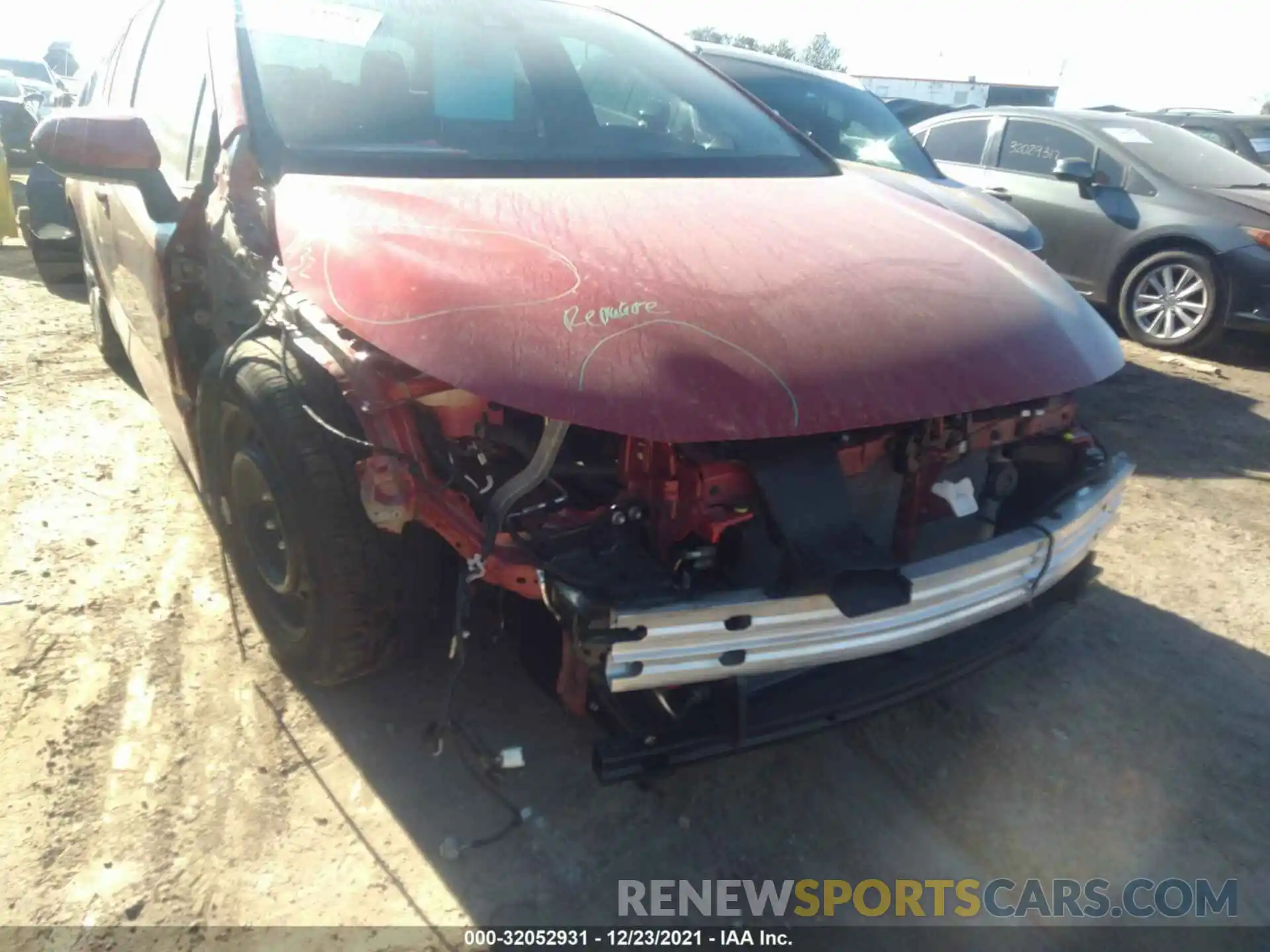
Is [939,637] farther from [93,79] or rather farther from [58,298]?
[58,298]

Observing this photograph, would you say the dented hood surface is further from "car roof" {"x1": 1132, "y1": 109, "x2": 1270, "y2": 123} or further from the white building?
the white building

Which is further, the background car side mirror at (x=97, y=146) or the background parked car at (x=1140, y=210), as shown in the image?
the background parked car at (x=1140, y=210)

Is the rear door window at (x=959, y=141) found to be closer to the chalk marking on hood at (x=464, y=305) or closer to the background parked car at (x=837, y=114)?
the background parked car at (x=837, y=114)

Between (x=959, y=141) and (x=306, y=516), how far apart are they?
7138 mm

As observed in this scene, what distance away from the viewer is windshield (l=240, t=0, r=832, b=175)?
2.64m

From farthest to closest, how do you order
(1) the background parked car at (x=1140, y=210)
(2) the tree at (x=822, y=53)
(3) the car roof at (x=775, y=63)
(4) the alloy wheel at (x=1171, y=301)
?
(2) the tree at (x=822, y=53)
(4) the alloy wheel at (x=1171, y=301)
(1) the background parked car at (x=1140, y=210)
(3) the car roof at (x=775, y=63)

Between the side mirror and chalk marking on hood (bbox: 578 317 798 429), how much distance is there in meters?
1.65

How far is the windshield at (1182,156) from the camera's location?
6867mm

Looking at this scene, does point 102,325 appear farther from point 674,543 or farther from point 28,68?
point 28,68

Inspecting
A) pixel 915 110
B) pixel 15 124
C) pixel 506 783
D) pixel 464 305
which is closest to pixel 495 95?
pixel 464 305

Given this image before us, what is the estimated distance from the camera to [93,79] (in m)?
4.53

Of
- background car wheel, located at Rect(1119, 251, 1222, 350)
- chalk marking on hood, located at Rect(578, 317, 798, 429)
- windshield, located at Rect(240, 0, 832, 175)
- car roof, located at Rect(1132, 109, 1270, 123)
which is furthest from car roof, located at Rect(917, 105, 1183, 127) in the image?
chalk marking on hood, located at Rect(578, 317, 798, 429)

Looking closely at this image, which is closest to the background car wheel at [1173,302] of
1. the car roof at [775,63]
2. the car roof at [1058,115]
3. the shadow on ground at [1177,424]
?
the shadow on ground at [1177,424]

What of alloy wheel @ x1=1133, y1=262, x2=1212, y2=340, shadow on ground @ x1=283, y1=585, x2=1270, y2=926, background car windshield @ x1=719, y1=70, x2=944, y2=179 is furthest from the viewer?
alloy wheel @ x1=1133, y1=262, x2=1212, y2=340
